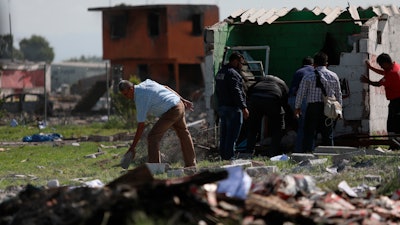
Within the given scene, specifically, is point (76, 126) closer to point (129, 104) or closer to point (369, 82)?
point (129, 104)

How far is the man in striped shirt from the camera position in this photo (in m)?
17.2

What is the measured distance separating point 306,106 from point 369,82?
5.64 feet

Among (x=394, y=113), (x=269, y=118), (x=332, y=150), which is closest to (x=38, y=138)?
(x=269, y=118)

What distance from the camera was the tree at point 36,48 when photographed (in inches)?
4209

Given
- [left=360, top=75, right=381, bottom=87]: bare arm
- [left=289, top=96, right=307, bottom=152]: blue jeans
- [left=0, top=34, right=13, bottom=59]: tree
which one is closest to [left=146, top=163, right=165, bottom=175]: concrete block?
[left=289, top=96, right=307, bottom=152]: blue jeans

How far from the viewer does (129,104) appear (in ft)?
100.0

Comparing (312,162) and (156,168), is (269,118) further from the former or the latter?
(156,168)

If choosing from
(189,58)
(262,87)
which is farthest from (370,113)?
(189,58)

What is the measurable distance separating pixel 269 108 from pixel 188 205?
963 centimetres

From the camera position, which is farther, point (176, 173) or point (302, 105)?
point (302, 105)

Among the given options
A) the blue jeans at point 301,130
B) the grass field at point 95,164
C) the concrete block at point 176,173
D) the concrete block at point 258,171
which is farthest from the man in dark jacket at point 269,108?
the concrete block at point 258,171

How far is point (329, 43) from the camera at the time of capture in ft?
69.8

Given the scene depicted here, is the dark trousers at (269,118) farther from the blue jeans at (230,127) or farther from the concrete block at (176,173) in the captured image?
the concrete block at (176,173)

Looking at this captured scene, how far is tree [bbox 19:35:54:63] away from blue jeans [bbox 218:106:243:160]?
8944cm
